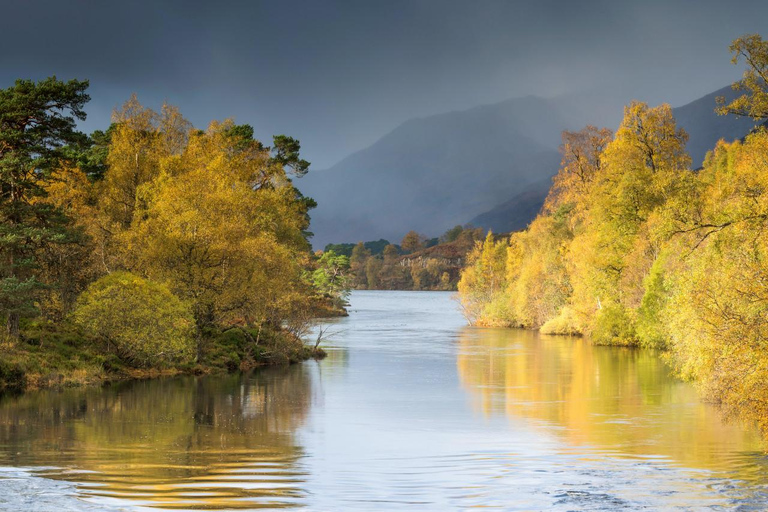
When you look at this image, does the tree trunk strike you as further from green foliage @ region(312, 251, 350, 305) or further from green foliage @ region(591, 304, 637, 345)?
green foliage @ region(312, 251, 350, 305)

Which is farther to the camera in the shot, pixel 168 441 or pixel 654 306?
pixel 654 306

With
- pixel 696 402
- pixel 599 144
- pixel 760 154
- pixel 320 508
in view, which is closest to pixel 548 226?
pixel 599 144

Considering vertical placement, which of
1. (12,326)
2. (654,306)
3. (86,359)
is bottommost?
(86,359)

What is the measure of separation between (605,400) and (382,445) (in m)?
14.9

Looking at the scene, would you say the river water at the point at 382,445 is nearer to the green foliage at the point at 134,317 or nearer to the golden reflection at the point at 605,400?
the golden reflection at the point at 605,400

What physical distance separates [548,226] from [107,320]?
5329 cm

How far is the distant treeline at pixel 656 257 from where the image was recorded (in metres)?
22.5

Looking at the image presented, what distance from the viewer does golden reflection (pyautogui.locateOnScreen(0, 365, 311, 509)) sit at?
56.5ft

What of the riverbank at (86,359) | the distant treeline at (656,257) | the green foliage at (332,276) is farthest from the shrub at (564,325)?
the green foliage at (332,276)

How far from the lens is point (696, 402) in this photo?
33.9 meters

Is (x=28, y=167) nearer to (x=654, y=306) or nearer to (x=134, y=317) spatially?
(x=134, y=317)

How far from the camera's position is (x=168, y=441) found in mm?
24469

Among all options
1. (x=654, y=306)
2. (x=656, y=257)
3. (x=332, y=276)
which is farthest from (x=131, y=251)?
(x=332, y=276)

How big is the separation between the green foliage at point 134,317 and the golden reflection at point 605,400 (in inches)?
626
